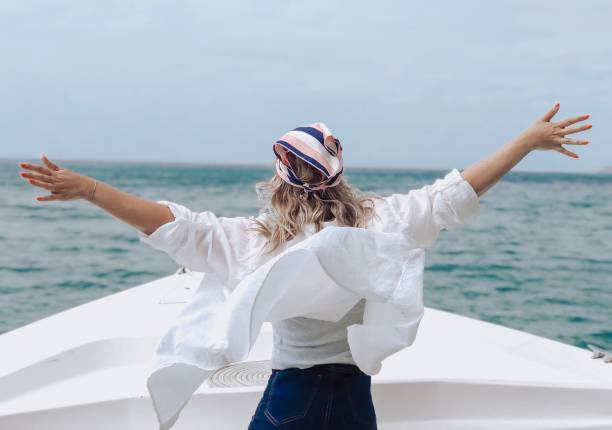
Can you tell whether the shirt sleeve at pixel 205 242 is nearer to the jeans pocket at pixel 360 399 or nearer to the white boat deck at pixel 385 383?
the jeans pocket at pixel 360 399

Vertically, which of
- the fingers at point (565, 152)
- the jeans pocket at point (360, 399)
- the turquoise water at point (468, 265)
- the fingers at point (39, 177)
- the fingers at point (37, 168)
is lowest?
the turquoise water at point (468, 265)

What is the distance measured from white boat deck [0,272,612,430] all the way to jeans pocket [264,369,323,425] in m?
0.57

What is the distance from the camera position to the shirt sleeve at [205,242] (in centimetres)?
131

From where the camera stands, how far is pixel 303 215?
1373 mm

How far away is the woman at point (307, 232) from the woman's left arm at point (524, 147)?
0.10 feet

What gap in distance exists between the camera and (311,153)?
136 cm

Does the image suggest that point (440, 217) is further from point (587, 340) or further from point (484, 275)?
point (484, 275)

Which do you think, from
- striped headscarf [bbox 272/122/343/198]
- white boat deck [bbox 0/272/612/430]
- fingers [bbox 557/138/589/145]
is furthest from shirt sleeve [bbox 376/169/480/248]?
white boat deck [bbox 0/272/612/430]

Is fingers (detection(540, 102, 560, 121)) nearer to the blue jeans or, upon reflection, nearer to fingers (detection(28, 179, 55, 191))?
the blue jeans

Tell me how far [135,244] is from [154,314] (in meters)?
10.4

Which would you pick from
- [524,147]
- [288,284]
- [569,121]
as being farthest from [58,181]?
[569,121]

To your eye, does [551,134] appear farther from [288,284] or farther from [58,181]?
[58,181]

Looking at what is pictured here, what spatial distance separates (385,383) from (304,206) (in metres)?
0.81

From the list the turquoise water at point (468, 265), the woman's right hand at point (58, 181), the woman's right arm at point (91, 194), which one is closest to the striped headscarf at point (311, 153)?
the woman's right arm at point (91, 194)
